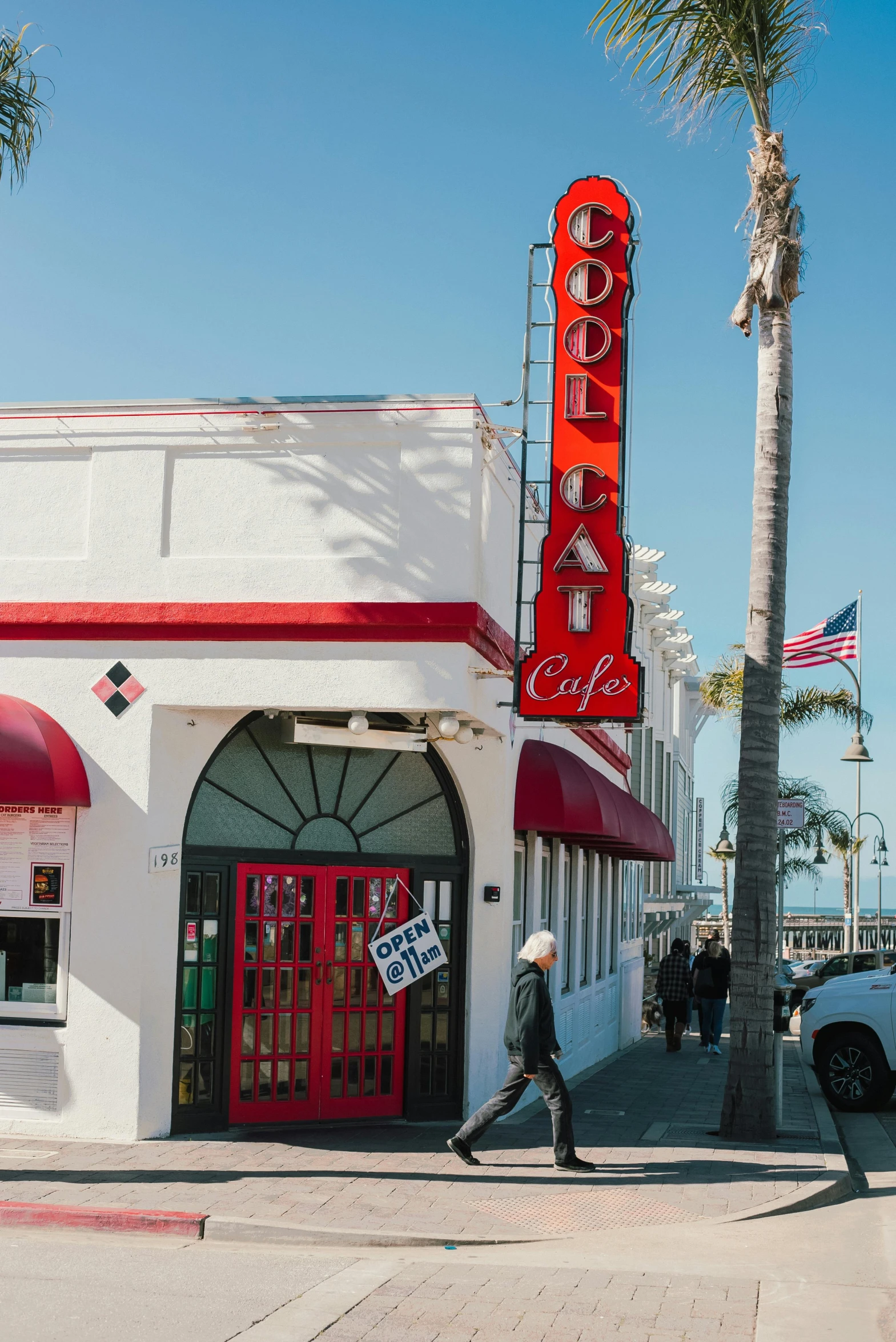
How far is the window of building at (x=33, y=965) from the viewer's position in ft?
37.0

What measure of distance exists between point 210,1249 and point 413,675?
4565 mm

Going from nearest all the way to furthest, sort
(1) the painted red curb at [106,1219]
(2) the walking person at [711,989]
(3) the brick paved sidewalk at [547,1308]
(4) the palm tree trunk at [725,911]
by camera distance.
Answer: (3) the brick paved sidewalk at [547,1308]
(1) the painted red curb at [106,1219]
(2) the walking person at [711,989]
(4) the palm tree trunk at [725,911]

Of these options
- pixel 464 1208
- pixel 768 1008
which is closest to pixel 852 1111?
pixel 768 1008

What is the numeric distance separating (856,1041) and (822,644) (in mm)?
11056

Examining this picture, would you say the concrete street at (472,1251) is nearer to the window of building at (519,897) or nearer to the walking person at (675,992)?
the window of building at (519,897)

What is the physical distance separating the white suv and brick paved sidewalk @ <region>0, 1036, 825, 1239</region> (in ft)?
7.23

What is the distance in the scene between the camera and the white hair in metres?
10.6

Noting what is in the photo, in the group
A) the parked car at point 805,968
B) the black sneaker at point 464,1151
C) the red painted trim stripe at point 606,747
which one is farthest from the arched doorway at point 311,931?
the parked car at point 805,968

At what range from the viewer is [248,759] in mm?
11953

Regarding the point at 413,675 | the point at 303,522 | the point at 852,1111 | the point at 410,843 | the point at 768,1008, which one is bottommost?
the point at 852,1111

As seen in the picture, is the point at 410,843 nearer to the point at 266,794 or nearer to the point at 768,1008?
the point at 266,794

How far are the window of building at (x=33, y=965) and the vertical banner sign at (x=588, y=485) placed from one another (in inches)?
167

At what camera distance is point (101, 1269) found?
7566mm

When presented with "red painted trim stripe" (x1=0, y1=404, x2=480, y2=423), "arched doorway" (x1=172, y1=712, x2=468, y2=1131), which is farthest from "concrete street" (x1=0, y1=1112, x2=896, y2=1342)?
"red painted trim stripe" (x1=0, y1=404, x2=480, y2=423)
